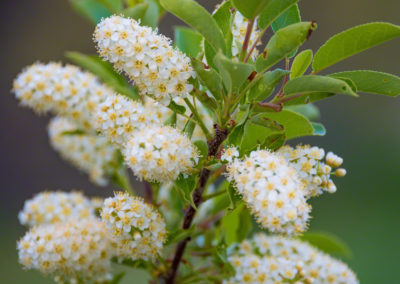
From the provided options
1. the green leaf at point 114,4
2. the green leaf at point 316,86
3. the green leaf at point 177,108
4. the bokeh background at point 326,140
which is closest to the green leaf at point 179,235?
the green leaf at point 177,108

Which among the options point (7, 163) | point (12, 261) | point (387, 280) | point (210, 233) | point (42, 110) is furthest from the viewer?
point (7, 163)

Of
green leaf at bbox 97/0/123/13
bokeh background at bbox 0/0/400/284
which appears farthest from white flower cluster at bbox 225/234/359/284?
bokeh background at bbox 0/0/400/284

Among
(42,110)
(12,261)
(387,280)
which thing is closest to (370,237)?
(387,280)

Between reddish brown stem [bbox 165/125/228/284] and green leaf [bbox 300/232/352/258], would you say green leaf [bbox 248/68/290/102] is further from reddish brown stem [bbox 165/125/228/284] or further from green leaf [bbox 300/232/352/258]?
green leaf [bbox 300/232/352/258]

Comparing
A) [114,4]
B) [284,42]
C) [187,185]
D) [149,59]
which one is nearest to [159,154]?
[187,185]

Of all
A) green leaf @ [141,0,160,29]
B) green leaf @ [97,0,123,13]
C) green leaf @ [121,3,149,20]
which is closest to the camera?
green leaf @ [121,3,149,20]

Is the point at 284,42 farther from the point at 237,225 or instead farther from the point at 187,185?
the point at 237,225

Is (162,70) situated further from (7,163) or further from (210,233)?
(7,163)
